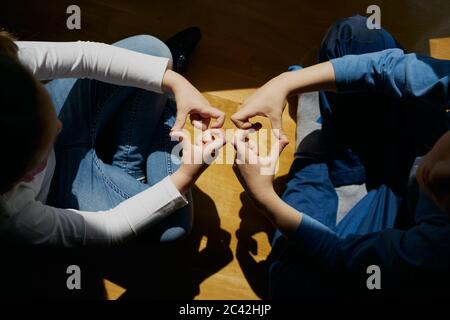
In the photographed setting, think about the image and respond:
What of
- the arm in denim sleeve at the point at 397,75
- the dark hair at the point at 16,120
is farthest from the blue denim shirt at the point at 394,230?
the dark hair at the point at 16,120

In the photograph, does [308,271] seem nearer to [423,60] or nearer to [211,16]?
[423,60]

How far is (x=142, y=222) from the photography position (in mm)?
718

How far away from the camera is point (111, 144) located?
846 mm

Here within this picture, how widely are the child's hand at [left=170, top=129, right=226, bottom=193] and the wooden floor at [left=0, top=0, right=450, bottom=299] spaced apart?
0.77 ft

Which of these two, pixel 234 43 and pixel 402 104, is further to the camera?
pixel 234 43

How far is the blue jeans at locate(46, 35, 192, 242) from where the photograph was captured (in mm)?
771

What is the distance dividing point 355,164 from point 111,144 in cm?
45

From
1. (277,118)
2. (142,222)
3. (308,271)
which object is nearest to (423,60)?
(277,118)

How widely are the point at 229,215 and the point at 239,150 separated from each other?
0.28 meters

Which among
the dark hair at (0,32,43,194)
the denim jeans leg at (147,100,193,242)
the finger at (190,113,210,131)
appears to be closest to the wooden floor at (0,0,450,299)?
the denim jeans leg at (147,100,193,242)

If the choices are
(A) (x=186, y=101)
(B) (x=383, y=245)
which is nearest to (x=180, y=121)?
(A) (x=186, y=101)

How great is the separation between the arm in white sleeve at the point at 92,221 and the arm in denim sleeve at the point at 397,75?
1.11 feet

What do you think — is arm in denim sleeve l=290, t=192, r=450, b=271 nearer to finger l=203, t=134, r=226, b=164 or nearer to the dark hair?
finger l=203, t=134, r=226, b=164

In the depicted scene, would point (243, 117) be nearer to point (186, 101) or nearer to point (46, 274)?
point (186, 101)
